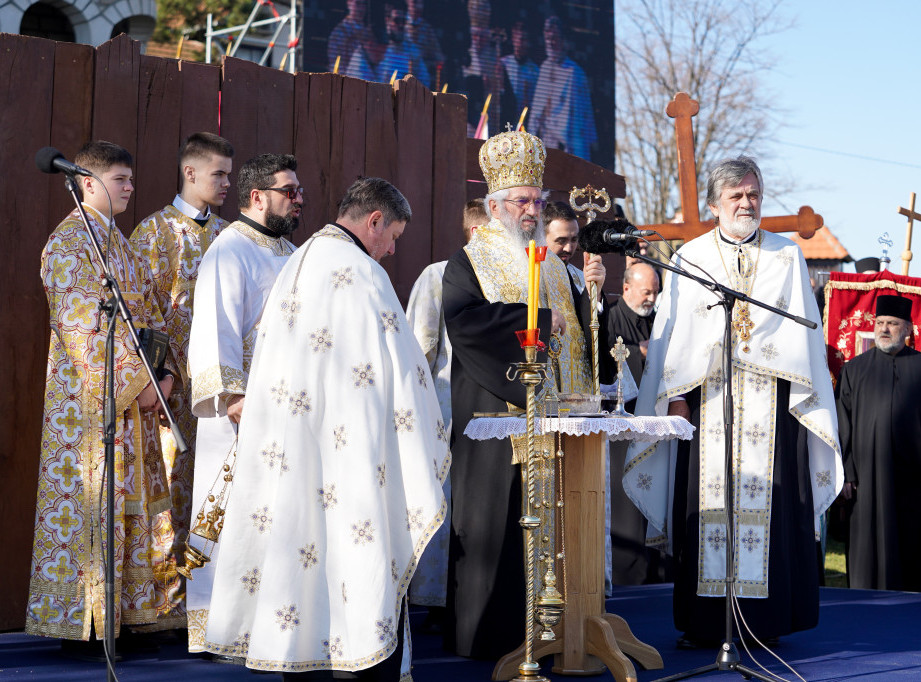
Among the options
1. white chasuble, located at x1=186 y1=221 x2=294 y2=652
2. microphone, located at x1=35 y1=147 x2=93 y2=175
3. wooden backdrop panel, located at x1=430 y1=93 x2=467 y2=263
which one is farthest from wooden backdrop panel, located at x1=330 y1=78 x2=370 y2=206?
microphone, located at x1=35 y1=147 x2=93 y2=175

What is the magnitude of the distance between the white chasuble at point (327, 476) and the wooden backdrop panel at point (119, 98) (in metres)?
2.11

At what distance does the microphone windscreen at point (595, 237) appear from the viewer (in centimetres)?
498

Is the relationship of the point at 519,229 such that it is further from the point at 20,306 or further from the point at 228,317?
the point at 20,306

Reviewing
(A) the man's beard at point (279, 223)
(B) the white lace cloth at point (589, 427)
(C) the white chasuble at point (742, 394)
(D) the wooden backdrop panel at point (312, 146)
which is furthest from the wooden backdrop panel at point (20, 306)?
(C) the white chasuble at point (742, 394)

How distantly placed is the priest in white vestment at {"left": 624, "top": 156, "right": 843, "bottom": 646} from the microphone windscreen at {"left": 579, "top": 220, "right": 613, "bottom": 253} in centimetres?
78

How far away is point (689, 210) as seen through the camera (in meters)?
9.12

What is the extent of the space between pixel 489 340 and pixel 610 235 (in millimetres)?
738

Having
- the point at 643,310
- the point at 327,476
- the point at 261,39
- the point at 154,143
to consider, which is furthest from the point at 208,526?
the point at 261,39

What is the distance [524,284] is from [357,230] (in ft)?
3.82

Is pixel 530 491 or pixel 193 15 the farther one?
pixel 193 15

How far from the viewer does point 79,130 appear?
607cm

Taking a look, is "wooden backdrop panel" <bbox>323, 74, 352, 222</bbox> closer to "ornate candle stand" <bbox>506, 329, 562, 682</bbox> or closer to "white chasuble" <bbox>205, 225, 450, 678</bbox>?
"white chasuble" <bbox>205, 225, 450, 678</bbox>

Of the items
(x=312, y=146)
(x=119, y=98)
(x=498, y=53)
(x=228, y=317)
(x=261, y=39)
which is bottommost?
(x=228, y=317)

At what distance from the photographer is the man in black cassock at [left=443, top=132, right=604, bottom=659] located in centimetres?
523
